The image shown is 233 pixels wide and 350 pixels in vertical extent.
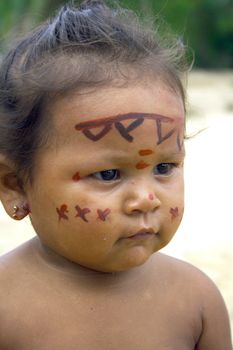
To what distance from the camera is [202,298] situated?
10.1 feet

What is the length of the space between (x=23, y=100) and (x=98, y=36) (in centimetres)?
33

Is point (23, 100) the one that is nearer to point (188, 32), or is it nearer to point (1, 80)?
point (1, 80)

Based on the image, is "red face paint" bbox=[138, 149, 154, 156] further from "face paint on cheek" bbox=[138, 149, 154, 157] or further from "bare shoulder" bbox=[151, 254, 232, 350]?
"bare shoulder" bbox=[151, 254, 232, 350]

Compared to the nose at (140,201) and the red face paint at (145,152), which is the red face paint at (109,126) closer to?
the red face paint at (145,152)

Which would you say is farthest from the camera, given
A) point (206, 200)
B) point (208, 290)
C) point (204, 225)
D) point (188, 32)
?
point (188, 32)

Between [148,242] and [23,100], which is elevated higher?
[23,100]

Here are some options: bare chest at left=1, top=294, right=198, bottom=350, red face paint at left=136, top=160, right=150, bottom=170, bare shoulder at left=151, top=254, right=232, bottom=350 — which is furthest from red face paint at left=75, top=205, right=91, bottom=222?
bare shoulder at left=151, top=254, right=232, bottom=350

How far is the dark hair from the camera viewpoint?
2697mm

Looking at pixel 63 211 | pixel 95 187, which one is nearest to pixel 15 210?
pixel 63 211

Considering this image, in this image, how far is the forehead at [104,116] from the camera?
265cm

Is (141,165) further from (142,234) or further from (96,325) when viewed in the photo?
(96,325)

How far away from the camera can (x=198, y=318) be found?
3055 mm

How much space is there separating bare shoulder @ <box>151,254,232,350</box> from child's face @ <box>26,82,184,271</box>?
364 millimetres

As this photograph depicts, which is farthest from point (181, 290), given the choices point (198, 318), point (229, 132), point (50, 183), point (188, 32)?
point (188, 32)
